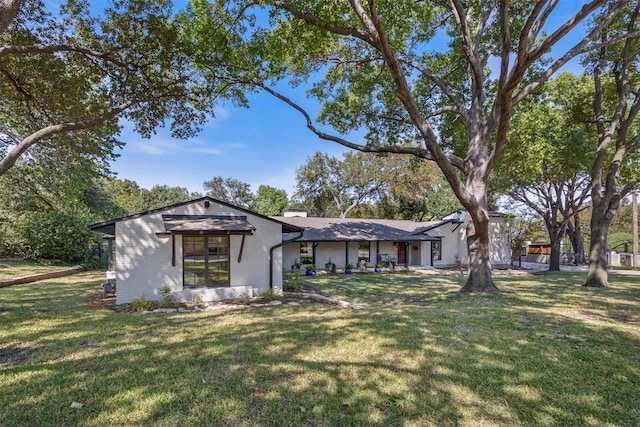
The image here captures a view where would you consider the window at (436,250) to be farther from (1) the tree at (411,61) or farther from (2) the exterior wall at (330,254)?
(1) the tree at (411,61)

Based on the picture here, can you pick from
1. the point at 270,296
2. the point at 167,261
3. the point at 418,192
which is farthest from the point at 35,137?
the point at 418,192

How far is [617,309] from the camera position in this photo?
7070 millimetres

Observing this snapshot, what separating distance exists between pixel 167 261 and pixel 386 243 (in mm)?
15017

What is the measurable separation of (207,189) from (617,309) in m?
51.5

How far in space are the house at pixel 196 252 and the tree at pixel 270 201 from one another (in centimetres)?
2759

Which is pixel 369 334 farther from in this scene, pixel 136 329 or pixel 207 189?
pixel 207 189

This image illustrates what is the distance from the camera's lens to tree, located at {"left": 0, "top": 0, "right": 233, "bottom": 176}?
769 cm

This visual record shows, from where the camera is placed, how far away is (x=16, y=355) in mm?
4555

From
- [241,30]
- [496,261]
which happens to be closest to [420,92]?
[241,30]

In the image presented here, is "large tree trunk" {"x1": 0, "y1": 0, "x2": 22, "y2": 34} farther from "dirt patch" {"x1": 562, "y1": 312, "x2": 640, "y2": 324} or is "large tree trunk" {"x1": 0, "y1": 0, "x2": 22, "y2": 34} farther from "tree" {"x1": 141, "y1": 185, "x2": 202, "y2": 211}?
"tree" {"x1": 141, "y1": 185, "x2": 202, "y2": 211}

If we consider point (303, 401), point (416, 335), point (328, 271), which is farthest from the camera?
point (328, 271)

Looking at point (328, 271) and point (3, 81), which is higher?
point (3, 81)

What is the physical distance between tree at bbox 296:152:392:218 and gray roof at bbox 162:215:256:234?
2203cm

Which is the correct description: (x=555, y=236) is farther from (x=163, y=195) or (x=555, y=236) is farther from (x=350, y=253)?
(x=163, y=195)
